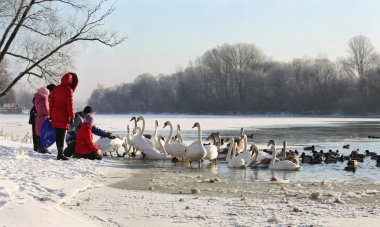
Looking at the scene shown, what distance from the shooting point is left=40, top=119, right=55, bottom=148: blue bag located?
11.7 m

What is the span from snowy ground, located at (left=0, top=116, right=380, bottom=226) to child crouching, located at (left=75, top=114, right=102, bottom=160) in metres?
3.34

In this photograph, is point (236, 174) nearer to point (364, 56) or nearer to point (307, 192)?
point (307, 192)

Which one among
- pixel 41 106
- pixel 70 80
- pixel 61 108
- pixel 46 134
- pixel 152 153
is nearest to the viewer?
pixel 61 108

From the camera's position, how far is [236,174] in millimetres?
11055

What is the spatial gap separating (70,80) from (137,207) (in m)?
5.39

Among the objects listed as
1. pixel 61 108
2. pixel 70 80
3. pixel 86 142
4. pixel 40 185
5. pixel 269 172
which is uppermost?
pixel 70 80

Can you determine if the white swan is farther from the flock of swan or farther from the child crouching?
the child crouching

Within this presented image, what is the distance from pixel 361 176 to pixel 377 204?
4.38m

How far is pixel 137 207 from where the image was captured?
20.4ft

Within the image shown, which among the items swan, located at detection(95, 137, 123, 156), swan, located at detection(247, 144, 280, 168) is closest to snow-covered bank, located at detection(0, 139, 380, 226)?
swan, located at detection(247, 144, 280, 168)

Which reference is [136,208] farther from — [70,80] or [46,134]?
[46,134]

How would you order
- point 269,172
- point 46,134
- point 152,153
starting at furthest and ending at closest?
point 152,153
point 46,134
point 269,172

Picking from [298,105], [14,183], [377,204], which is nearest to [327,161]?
[377,204]

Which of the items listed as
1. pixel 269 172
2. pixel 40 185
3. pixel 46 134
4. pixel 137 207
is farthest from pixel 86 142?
pixel 137 207
